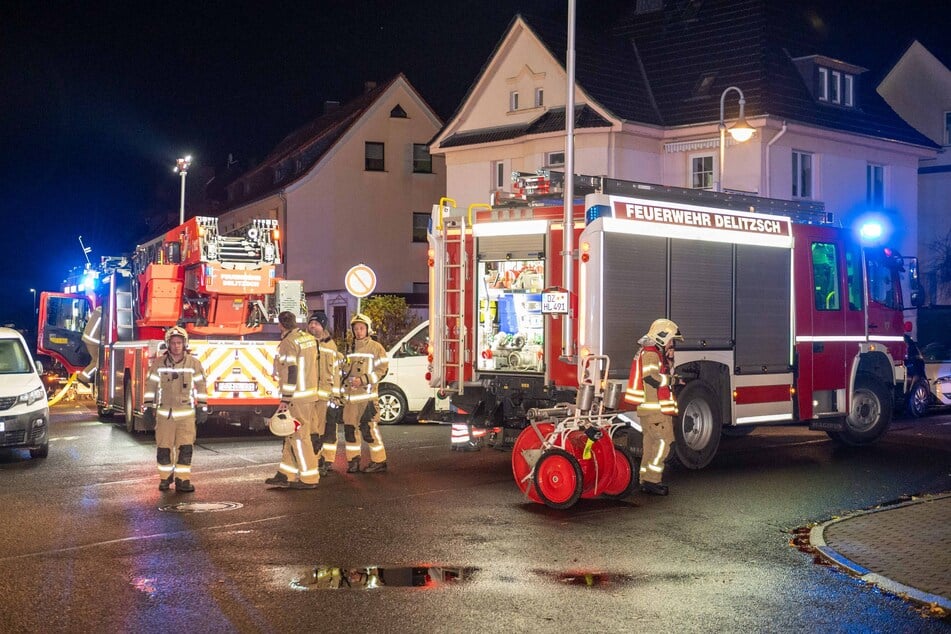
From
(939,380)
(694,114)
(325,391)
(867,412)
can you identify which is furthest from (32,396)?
(694,114)

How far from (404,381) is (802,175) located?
18760 millimetres

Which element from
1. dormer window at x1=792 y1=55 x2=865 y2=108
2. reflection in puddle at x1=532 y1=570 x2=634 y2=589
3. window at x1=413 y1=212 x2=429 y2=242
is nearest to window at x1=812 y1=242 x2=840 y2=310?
reflection in puddle at x1=532 y1=570 x2=634 y2=589

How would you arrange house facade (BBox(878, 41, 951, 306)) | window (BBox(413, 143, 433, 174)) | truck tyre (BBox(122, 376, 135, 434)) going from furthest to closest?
window (BBox(413, 143, 433, 174)) < house facade (BBox(878, 41, 951, 306)) < truck tyre (BBox(122, 376, 135, 434))

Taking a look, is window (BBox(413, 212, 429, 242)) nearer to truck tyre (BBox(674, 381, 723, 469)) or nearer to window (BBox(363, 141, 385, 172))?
window (BBox(363, 141, 385, 172))

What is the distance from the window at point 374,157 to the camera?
1817 inches

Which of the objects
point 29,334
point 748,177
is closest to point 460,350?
point 748,177

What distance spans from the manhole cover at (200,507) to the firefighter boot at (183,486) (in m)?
0.71

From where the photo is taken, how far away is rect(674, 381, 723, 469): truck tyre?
539 inches

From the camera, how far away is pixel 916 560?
864 centimetres

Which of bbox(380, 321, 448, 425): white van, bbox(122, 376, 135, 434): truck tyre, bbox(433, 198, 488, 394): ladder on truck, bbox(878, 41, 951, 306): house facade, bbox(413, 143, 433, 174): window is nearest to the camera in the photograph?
bbox(433, 198, 488, 394): ladder on truck

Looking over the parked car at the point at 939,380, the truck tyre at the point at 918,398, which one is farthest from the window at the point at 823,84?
the truck tyre at the point at 918,398

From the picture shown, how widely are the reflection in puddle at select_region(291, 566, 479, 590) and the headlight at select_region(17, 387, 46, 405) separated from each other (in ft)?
25.0

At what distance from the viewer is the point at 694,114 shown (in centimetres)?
3419

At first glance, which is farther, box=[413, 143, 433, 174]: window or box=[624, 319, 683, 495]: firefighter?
box=[413, 143, 433, 174]: window
